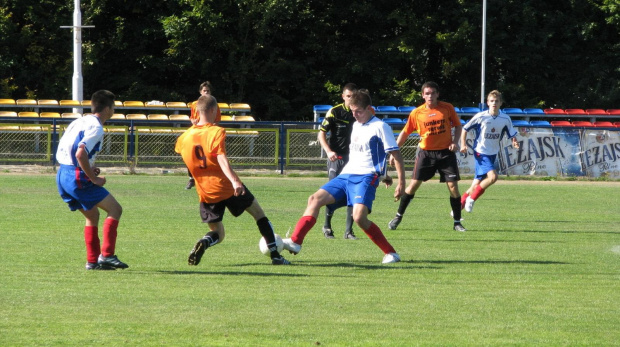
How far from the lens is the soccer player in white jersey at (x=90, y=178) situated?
25.7 ft

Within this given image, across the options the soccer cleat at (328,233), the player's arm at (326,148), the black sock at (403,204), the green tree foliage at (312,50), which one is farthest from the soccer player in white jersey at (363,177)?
the green tree foliage at (312,50)

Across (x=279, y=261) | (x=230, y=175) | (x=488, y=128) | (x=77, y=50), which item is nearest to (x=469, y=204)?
(x=488, y=128)

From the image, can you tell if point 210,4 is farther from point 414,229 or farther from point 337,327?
point 337,327

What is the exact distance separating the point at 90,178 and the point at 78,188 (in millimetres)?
214

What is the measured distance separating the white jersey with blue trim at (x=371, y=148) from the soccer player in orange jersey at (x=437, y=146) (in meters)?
3.42

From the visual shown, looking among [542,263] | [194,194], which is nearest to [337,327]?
[542,263]

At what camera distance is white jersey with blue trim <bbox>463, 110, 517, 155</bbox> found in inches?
542

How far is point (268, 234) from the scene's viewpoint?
28.1 ft

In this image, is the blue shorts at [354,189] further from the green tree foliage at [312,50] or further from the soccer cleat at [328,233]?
the green tree foliage at [312,50]

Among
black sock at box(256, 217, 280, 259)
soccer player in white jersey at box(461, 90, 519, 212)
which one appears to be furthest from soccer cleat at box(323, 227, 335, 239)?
soccer player in white jersey at box(461, 90, 519, 212)

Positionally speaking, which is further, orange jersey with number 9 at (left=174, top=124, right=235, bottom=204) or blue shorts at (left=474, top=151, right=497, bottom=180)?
blue shorts at (left=474, top=151, right=497, bottom=180)

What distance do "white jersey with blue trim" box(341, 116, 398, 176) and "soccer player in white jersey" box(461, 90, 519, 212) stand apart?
484cm

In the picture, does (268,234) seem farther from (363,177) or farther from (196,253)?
(363,177)

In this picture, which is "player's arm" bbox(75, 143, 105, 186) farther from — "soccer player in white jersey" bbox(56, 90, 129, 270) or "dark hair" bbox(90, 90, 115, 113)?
"dark hair" bbox(90, 90, 115, 113)
